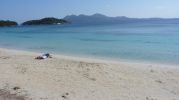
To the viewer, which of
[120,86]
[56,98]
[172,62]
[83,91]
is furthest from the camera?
[172,62]

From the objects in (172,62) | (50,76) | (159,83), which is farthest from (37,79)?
A: (172,62)

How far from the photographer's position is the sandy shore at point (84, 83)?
8016 mm

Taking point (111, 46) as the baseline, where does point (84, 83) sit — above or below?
above

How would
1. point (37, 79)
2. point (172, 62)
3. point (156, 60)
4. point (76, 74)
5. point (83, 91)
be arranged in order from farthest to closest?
point (156, 60) < point (172, 62) < point (76, 74) < point (37, 79) < point (83, 91)

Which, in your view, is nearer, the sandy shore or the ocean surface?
the sandy shore

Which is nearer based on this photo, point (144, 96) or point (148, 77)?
point (144, 96)

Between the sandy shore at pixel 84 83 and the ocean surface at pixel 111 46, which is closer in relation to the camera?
the sandy shore at pixel 84 83

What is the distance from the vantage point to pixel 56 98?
768 cm

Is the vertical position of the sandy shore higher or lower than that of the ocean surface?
higher

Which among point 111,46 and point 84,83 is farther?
point 111,46

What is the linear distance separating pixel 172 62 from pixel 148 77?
551 cm

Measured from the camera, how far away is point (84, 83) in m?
9.45

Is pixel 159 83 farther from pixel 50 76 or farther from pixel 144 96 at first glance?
pixel 50 76

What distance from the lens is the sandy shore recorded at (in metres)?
8.02
